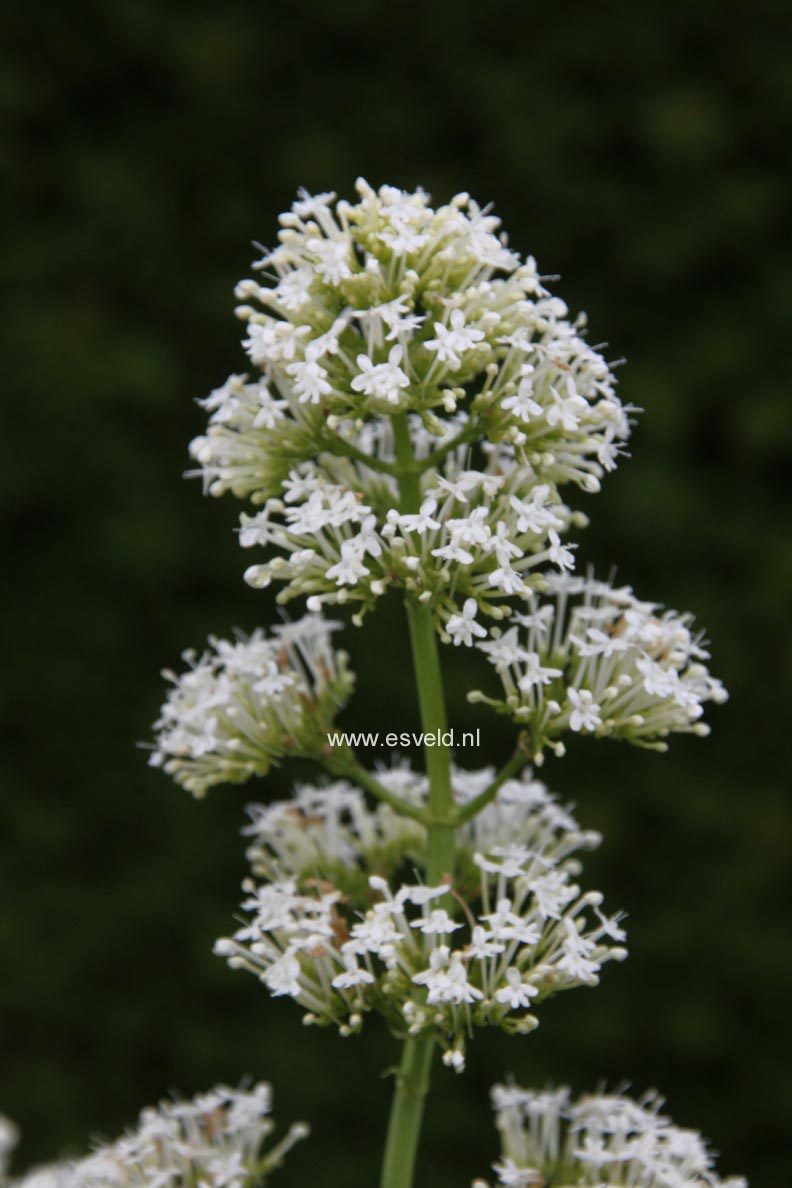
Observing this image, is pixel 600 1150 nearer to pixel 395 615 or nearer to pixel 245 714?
pixel 245 714

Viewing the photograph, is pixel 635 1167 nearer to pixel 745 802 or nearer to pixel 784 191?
pixel 745 802

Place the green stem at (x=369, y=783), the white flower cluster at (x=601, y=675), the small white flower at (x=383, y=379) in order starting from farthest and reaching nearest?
the green stem at (x=369, y=783) → the white flower cluster at (x=601, y=675) → the small white flower at (x=383, y=379)

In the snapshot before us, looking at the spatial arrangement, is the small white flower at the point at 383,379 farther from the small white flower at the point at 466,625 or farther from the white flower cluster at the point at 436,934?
the white flower cluster at the point at 436,934

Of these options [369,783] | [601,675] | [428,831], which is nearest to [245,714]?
[369,783]

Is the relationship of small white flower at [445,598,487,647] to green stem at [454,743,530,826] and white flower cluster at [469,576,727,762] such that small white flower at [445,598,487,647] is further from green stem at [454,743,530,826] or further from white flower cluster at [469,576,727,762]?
green stem at [454,743,530,826]

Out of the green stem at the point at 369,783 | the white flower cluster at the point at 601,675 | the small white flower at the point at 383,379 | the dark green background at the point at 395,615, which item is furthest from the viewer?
the dark green background at the point at 395,615

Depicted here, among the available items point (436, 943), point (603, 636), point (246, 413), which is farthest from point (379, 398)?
point (436, 943)

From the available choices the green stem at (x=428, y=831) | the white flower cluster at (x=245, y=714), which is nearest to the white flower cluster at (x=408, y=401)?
the green stem at (x=428, y=831)
